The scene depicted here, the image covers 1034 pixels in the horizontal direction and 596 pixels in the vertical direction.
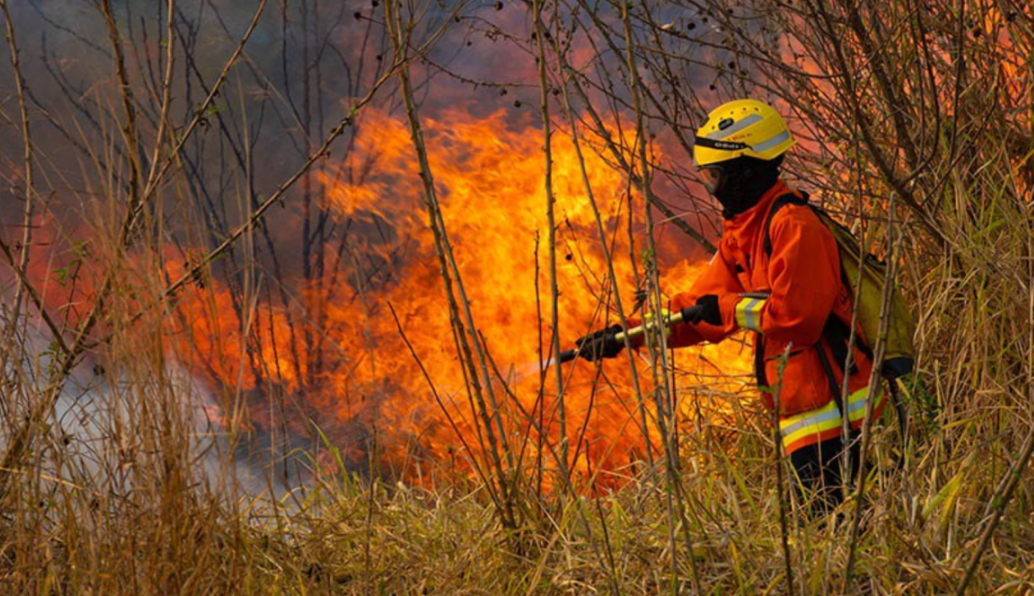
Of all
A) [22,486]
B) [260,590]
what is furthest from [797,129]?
[22,486]

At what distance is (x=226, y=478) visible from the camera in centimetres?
277

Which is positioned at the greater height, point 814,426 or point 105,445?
point 105,445

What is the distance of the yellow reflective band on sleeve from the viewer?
3.94 m

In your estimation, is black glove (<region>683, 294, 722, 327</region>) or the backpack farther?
black glove (<region>683, 294, 722, 327</region>)

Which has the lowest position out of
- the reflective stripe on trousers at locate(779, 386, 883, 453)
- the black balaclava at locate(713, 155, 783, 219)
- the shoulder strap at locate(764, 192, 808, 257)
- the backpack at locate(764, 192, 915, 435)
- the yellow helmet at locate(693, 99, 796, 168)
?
the reflective stripe on trousers at locate(779, 386, 883, 453)

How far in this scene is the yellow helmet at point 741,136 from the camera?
407 centimetres

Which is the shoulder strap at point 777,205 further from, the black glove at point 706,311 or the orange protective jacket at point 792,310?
the black glove at point 706,311

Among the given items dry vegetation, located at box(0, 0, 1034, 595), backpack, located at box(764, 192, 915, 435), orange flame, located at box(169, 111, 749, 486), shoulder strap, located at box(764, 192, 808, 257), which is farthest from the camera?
orange flame, located at box(169, 111, 749, 486)

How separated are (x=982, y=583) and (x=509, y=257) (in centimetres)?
409

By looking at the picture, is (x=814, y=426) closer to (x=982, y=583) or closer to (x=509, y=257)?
(x=982, y=583)

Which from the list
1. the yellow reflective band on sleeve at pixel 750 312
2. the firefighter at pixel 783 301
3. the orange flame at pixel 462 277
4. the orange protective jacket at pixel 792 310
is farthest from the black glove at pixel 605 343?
the orange flame at pixel 462 277

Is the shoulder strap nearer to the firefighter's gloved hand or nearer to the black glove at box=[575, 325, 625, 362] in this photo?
the firefighter's gloved hand

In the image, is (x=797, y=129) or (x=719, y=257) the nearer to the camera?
(x=719, y=257)

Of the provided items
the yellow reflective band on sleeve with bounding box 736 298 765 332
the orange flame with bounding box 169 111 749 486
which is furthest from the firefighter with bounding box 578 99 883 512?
the orange flame with bounding box 169 111 749 486
